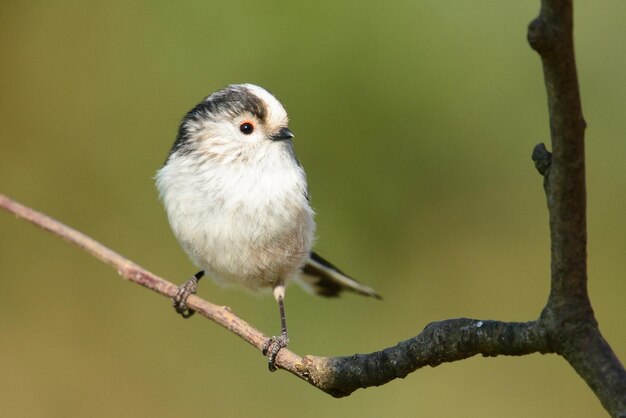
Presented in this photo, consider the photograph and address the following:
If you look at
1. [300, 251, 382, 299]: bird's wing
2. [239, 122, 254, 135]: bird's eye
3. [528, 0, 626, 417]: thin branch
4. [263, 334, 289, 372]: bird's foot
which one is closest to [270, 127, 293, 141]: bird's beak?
[239, 122, 254, 135]: bird's eye

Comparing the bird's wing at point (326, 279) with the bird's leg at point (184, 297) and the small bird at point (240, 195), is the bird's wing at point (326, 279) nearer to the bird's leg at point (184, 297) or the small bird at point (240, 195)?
the small bird at point (240, 195)

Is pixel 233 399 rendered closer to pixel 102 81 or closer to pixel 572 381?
pixel 572 381

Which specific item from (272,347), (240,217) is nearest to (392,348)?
(272,347)

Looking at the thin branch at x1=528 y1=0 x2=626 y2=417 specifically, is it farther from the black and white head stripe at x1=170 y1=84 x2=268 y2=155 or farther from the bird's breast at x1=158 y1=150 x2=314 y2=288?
the black and white head stripe at x1=170 y1=84 x2=268 y2=155

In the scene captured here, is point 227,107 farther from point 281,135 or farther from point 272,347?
point 272,347

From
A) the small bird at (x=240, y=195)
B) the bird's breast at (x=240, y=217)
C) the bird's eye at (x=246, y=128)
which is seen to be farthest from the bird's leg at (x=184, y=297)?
the bird's eye at (x=246, y=128)

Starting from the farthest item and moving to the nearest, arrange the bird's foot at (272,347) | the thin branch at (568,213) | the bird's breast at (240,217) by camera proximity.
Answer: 1. the bird's breast at (240,217)
2. the bird's foot at (272,347)
3. the thin branch at (568,213)
